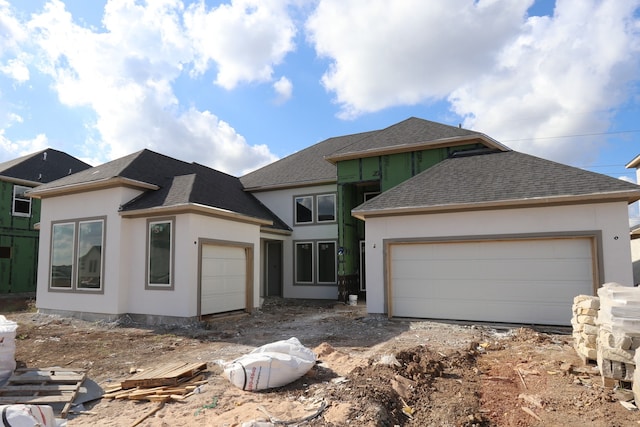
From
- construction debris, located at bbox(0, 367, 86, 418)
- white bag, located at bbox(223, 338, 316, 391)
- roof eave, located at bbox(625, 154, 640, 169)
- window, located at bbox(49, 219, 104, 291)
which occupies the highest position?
roof eave, located at bbox(625, 154, 640, 169)

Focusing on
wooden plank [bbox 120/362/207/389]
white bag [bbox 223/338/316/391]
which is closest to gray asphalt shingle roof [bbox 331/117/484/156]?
white bag [bbox 223/338/316/391]

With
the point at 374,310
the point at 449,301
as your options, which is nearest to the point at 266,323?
the point at 374,310

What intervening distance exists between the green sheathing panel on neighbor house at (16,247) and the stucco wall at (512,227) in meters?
19.4

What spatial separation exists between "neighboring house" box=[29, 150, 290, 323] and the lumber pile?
206 inches

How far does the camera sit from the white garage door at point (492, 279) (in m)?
10.4

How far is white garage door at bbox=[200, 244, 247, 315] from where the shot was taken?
12.4 metres

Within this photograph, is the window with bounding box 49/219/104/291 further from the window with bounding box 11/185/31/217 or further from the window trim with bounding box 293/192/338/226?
the window with bounding box 11/185/31/217

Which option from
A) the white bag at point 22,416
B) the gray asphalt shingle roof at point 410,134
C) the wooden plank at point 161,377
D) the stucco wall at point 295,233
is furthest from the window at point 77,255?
the white bag at point 22,416

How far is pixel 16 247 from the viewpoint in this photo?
21906 millimetres

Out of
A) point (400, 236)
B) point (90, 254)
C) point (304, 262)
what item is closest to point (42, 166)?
point (90, 254)

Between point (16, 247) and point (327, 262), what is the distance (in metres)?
16.4

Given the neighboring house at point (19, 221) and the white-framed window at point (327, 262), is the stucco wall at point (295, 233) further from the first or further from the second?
the neighboring house at point (19, 221)

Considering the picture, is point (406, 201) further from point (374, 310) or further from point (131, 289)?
point (131, 289)

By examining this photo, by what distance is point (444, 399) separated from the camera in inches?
221
